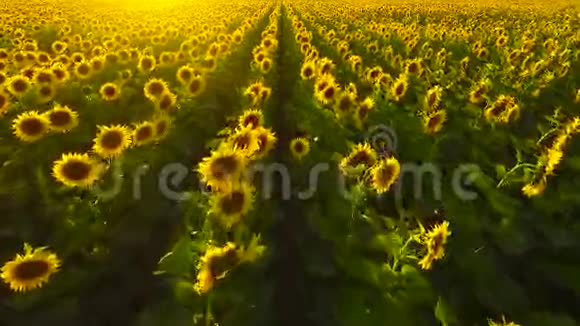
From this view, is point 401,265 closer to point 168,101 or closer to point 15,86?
point 168,101

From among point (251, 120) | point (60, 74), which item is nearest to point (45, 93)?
point (60, 74)

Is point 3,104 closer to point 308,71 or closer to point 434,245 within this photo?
point 308,71

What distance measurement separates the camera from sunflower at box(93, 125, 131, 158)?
6320mm

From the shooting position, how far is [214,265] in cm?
405

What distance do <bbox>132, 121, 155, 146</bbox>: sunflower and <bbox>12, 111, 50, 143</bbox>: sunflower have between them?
45.6 inches

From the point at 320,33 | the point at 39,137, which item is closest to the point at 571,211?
the point at 39,137

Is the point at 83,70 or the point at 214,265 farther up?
the point at 83,70

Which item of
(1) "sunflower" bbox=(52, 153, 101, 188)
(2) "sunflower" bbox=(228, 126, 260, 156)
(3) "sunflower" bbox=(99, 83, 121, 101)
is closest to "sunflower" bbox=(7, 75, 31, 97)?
(3) "sunflower" bbox=(99, 83, 121, 101)

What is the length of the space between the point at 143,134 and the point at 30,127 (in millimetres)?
1387

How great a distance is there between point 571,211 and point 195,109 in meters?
5.77

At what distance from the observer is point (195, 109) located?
9039 mm

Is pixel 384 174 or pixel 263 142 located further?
pixel 263 142

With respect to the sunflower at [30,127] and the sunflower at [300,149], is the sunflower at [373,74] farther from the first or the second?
the sunflower at [30,127]

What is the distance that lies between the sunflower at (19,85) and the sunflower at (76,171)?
11.3 ft
